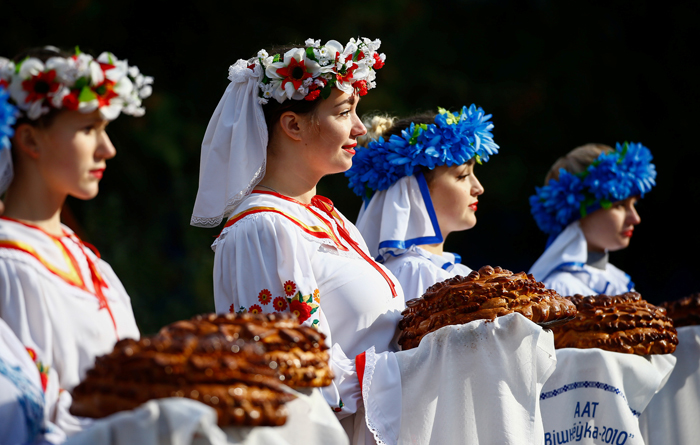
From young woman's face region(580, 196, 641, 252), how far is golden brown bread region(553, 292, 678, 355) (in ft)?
5.73

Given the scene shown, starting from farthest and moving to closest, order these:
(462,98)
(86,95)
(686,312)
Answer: (462,98), (686,312), (86,95)

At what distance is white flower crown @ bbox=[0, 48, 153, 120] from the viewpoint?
2.00 meters

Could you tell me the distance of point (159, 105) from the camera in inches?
267

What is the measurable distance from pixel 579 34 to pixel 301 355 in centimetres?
650

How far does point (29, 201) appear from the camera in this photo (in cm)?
207

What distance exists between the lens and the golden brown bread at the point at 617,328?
3277 mm

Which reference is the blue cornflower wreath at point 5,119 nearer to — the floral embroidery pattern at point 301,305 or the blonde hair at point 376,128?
the floral embroidery pattern at point 301,305

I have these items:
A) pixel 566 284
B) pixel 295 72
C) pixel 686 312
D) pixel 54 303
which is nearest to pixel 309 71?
pixel 295 72

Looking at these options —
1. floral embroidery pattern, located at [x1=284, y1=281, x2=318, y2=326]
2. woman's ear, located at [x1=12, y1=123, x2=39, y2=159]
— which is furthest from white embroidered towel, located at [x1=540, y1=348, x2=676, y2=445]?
woman's ear, located at [x1=12, y1=123, x2=39, y2=159]

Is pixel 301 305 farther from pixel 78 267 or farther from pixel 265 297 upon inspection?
pixel 78 267

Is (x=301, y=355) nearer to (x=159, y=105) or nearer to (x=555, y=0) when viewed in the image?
(x=159, y=105)

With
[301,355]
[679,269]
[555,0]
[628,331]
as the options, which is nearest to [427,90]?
[555,0]

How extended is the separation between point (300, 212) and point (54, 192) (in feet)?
3.51

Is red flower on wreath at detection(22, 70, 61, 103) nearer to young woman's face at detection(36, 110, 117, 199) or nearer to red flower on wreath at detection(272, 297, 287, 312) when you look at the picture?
young woman's face at detection(36, 110, 117, 199)
